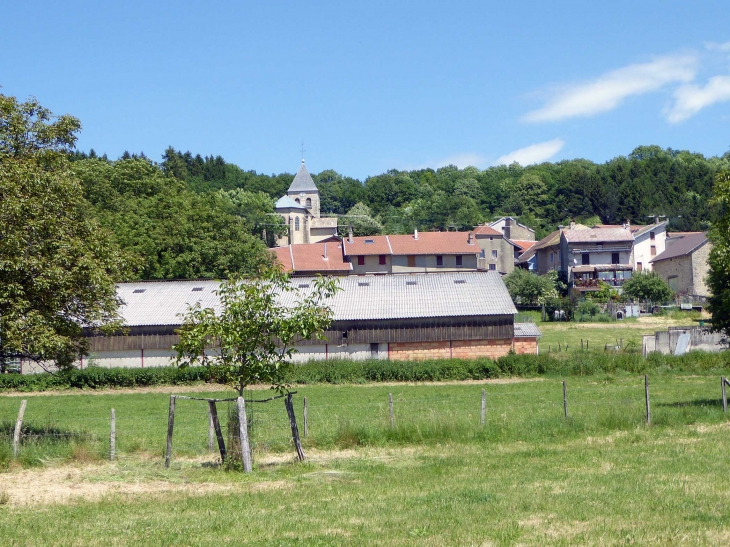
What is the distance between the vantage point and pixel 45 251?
21469 millimetres

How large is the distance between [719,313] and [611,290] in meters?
34.4

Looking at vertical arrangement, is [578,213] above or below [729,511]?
above

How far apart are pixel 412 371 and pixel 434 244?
166 ft

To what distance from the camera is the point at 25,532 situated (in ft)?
39.5

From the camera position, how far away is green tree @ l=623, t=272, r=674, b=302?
76562 millimetres

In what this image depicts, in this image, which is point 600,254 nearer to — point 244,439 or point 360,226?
point 360,226

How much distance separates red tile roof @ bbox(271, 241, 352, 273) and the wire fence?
56.2 m

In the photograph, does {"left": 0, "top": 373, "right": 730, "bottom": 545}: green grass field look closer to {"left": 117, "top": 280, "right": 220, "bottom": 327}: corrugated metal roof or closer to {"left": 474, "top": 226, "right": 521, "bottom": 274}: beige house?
{"left": 117, "top": 280, "right": 220, "bottom": 327}: corrugated metal roof

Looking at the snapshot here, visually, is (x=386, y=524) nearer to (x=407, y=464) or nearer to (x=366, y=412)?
(x=407, y=464)

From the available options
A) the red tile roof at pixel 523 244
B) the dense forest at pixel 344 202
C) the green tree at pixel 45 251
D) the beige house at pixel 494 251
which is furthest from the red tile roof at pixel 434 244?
the green tree at pixel 45 251

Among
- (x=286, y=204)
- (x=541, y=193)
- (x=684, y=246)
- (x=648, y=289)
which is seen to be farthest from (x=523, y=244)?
(x=541, y=193)

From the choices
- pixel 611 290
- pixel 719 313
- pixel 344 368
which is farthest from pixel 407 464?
pixel 611 290

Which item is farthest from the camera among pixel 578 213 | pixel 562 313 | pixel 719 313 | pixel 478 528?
pixel 578 213

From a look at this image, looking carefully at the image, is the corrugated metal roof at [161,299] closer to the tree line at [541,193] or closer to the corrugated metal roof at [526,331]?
the corrugated metal roof at [526,331]
